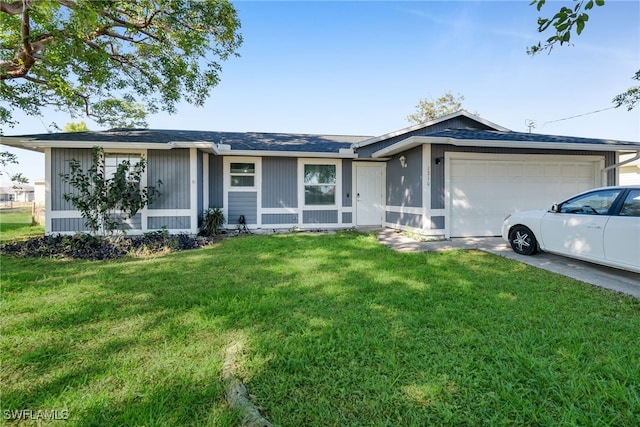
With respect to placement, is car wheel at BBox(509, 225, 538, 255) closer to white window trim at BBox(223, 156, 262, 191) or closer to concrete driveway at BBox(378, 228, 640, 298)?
concrete driveway at BBox(378, 228, 640, 298)

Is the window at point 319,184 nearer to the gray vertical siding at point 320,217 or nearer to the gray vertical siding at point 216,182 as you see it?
the gray vertical siding at point 320,217

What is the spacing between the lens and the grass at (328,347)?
69.0 inches

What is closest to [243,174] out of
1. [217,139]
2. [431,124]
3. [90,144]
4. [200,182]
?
[200,182]

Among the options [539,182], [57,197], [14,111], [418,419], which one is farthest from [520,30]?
[14,111]

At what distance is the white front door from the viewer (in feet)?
32.7

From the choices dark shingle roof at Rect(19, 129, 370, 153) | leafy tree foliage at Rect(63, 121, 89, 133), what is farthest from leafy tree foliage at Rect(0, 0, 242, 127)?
leafy tree foliage at Rect(63, 121, 89, 133)

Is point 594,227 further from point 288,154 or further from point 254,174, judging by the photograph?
point 254,174

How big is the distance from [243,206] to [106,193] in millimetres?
3519

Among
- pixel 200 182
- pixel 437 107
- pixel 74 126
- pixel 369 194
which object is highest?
pixel 437 107

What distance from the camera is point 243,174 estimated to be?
922cm

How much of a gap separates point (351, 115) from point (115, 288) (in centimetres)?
1617

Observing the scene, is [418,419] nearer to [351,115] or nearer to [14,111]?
[14,111]

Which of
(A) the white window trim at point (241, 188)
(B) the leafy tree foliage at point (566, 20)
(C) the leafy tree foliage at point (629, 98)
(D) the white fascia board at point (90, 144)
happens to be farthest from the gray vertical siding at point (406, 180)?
(C) the leafy tree foliage at point (629, 98)

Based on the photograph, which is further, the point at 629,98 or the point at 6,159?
the point at 629,98
